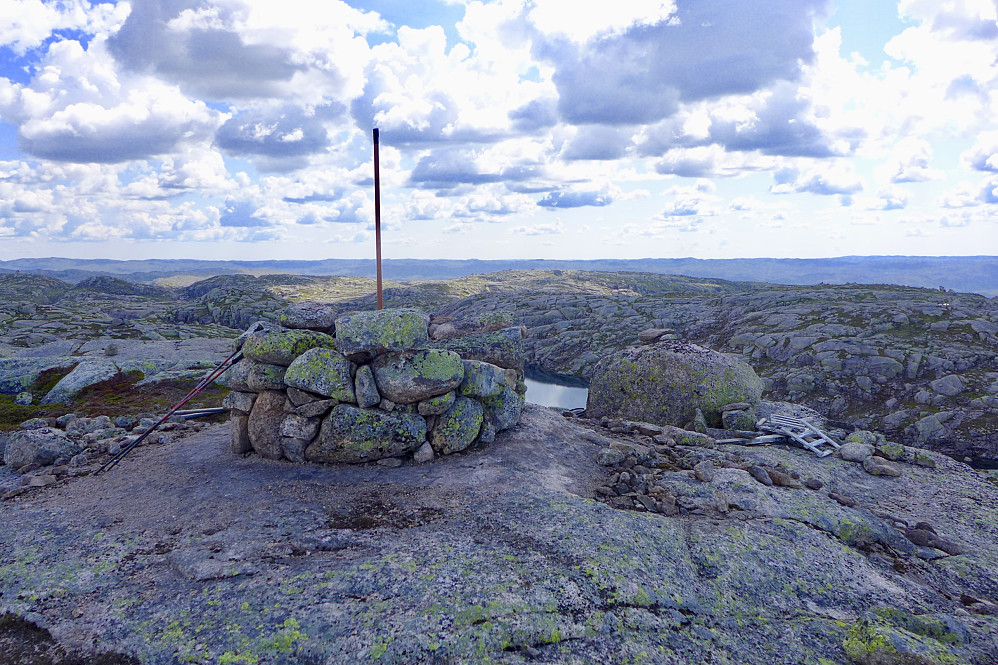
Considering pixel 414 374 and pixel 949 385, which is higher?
pixel 414 374

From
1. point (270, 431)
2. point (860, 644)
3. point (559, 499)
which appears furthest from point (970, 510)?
point (270, 431)

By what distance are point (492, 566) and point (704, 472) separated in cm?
937

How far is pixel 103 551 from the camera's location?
1350cm

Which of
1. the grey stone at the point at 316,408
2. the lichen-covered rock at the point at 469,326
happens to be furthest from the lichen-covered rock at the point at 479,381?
the grey stone at the point at 316,408

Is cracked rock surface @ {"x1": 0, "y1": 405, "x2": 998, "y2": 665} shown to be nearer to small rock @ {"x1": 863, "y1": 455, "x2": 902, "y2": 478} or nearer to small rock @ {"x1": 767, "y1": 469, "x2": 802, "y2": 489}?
small rock @ {"x1": 767, "y1": 469, "x2": 802, "y2": 489}

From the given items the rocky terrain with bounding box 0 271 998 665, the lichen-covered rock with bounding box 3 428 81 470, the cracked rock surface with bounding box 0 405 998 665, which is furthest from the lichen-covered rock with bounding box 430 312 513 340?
the lichen-covered rock with bounding box 3 428 81 470

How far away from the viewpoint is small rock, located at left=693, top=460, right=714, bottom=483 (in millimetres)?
18141

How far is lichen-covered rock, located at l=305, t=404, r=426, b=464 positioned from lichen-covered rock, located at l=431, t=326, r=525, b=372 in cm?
701

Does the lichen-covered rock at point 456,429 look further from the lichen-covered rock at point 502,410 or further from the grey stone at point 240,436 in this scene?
the grey stone at point 240,436

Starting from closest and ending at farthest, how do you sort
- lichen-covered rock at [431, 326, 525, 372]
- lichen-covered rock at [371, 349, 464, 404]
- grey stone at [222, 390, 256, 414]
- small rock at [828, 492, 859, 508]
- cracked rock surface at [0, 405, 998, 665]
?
cracked rock surface at [0, 405, 998, 665] → small rock at [828, 492, 859, 508] → lichen-covered rock at [371, 349, 464, 404] → grey stone at [222, 390, 256, 414] → lichen-covered rock at [431, 326, 525, 372]

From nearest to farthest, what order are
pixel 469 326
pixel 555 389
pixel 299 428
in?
pixel 299 428
pixel 469 326
pixel 555 389

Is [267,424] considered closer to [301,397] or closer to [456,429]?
[301,397]

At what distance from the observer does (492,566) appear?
42.0 feet

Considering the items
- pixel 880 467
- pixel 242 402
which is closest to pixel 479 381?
pixel 242 402
